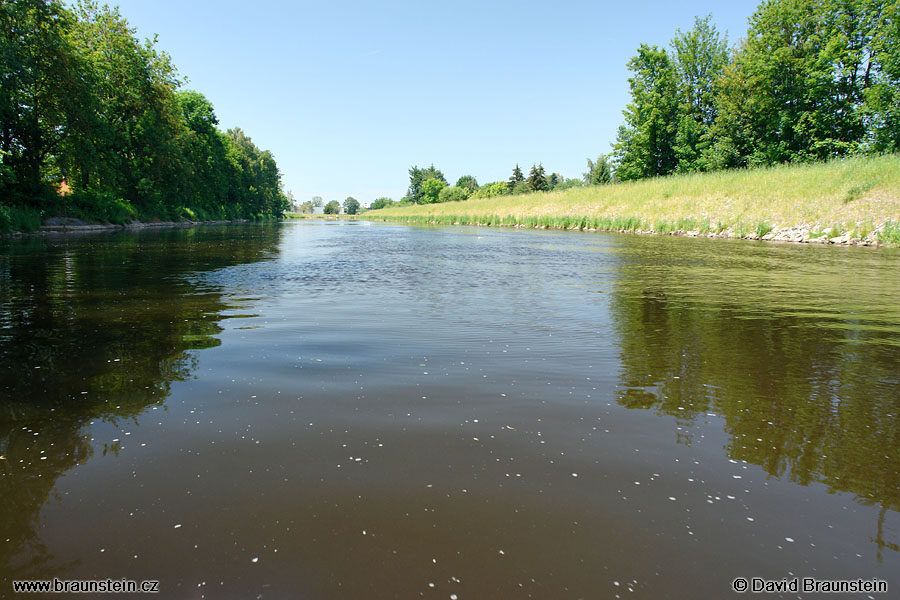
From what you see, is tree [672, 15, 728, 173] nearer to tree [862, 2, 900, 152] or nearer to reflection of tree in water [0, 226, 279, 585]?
tree [862, 2, 900, 152]

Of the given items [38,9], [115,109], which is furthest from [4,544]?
[115,109]

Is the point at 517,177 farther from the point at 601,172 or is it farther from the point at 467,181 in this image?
the point at 467,181

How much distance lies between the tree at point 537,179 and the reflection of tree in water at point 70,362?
344 feet

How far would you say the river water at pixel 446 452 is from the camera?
2.05m

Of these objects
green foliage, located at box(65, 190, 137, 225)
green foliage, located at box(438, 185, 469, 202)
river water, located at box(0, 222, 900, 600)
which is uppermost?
green foliage, located at box(438, 185, 469, 202)

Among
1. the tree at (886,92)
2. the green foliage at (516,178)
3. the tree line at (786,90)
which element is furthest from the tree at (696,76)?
the green foliage at (516,178)

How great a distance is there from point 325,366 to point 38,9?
1252 inches

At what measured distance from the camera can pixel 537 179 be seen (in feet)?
358

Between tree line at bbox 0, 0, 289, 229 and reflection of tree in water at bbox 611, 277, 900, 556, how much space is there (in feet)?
90.8

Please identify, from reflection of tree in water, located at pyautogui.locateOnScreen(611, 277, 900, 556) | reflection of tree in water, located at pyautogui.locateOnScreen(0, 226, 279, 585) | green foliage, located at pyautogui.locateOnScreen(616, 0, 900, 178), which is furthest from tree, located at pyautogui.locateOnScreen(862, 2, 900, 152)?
reflection of tree in water, located at pyautogui.locateOnScreen(0, 226, 279, 585)

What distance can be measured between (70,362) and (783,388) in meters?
6.59

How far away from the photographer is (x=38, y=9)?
2455 centimetres

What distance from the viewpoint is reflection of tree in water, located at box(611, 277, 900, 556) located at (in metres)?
2.93

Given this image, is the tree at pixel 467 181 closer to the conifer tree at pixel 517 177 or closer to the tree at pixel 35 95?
the conifer tree at pixel 517 177
